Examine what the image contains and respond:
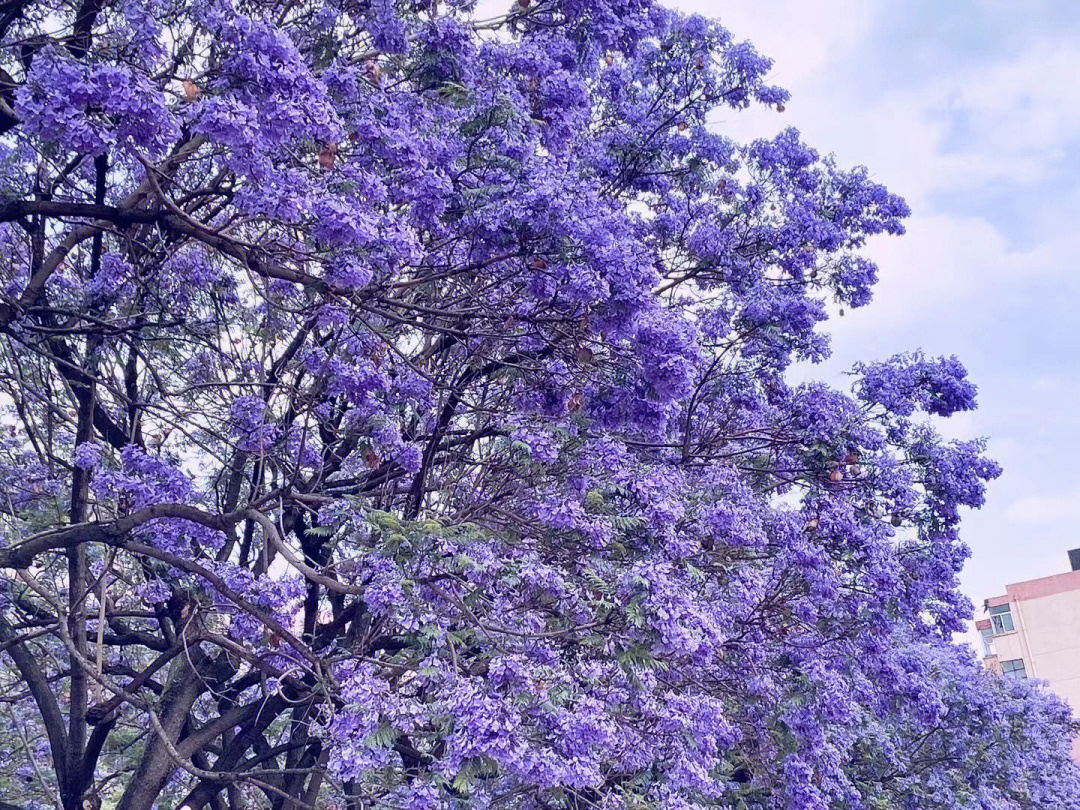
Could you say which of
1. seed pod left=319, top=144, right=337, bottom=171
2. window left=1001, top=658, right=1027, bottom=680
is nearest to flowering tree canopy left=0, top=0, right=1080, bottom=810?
seed pod left=319, top=144, right=337, bottom=171

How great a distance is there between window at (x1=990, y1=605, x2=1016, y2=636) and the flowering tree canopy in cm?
4294

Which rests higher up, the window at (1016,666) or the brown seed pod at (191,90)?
the window at (1016,666)

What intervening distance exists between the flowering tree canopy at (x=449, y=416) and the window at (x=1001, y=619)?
1691 inches

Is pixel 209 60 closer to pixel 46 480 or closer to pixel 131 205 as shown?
pixel 131 205

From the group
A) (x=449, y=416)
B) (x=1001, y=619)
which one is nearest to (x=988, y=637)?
(x=1001, y=619)

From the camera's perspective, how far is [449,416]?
8.10 m

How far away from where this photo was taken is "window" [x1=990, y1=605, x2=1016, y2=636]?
4920 cm

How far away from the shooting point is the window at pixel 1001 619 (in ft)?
161

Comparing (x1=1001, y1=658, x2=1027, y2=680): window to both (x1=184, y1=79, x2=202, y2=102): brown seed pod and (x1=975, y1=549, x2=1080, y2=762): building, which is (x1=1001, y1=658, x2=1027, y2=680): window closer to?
(x1=975, y1=549, x2=1080, y2=762): building

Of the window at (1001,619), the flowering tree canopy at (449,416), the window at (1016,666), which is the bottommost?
the flowering tree canopy at (449,416)

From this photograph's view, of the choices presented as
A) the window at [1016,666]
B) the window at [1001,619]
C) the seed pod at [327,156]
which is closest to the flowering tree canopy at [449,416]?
the seed pod at [327,156]

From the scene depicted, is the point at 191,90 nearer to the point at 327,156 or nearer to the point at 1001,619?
the point at 327,156

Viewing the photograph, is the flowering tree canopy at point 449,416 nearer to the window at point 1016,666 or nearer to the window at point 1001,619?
the window at point 1016,666

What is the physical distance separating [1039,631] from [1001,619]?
185 cm
